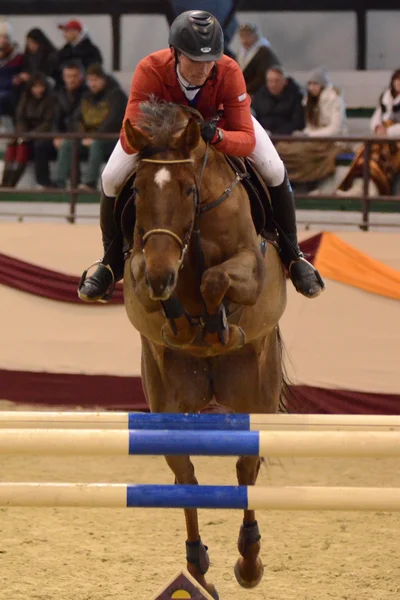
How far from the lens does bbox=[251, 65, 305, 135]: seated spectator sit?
31.9 ft

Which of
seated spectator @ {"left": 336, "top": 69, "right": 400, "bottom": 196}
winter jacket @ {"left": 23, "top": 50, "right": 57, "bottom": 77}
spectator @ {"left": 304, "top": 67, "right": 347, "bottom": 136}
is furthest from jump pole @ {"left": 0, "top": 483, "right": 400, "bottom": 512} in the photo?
winter jacket @ {"left": 23, "top": 50, "right": 57, "bottom": 77}

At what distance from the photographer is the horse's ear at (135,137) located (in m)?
3.81

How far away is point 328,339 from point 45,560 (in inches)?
168

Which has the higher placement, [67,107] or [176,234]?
[176,234]

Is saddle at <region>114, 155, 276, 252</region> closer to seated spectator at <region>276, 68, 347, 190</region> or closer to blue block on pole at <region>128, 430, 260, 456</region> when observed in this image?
blue block on pole at <region>128, 430, 260, 456</region>

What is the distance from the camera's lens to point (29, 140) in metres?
10.5

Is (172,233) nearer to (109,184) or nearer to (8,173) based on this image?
(109,184)

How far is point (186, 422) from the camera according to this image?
12.1 feet

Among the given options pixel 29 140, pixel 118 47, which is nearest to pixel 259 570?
pixel 29 140

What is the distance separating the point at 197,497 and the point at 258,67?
7.35 m

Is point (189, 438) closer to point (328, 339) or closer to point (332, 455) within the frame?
point (332, 455)

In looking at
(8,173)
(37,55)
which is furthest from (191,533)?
(37,55)

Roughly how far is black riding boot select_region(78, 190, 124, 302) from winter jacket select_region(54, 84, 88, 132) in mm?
6061

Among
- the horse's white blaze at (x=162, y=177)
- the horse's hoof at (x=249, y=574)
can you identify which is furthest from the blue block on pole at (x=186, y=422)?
the horse's hoof at (x=249, y=574)
